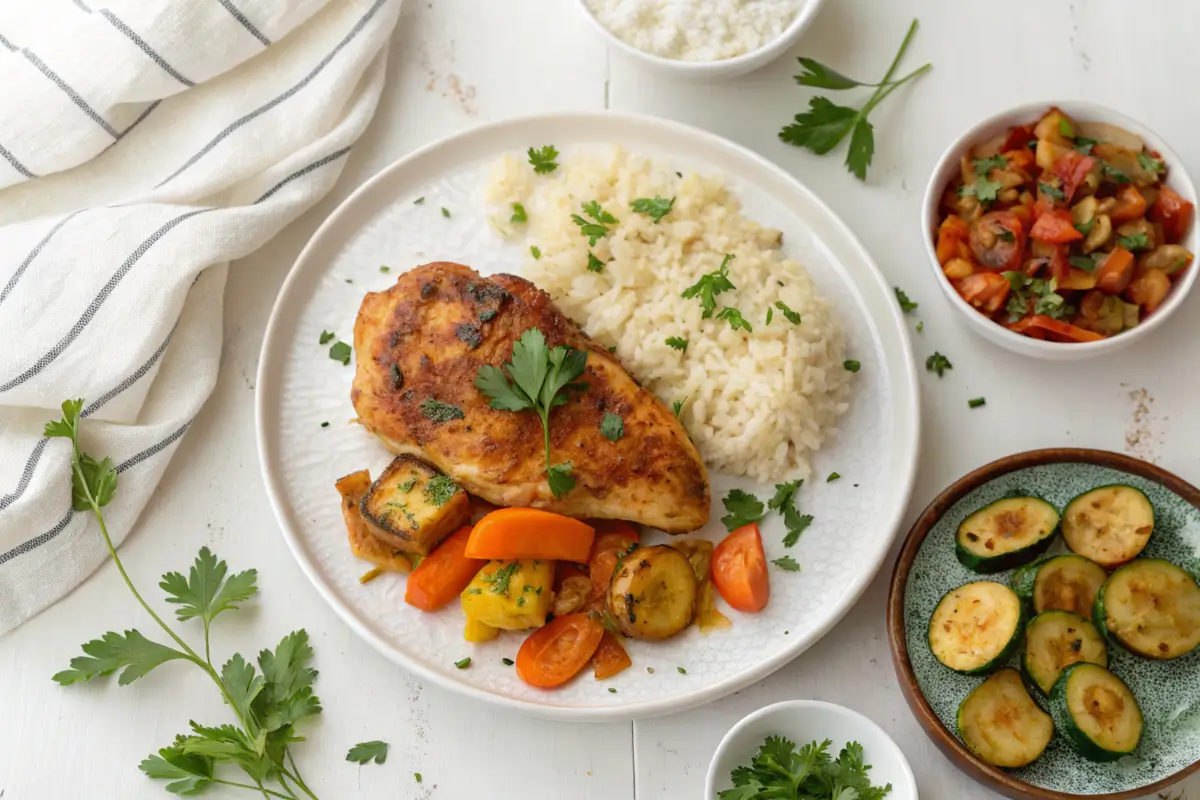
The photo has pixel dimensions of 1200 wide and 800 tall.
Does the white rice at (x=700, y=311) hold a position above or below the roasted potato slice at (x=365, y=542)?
above

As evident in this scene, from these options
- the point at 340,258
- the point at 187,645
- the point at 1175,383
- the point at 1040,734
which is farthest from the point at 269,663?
the point at 1175,383

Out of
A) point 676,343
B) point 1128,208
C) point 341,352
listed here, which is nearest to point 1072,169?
point 1128,208

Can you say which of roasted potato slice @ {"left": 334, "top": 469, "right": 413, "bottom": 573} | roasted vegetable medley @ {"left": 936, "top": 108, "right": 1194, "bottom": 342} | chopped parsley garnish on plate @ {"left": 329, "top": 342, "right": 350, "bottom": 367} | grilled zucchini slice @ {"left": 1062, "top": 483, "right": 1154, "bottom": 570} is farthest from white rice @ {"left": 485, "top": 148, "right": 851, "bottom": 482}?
roasted potato slice @ {"left": 334, "top": 469, "right": 413, "bottom": 573}

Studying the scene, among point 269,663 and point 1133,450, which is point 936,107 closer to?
point 1133,450

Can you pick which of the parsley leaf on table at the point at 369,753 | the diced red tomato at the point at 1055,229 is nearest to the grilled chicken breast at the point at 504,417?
the parsley leaf on table at the point at 369,753

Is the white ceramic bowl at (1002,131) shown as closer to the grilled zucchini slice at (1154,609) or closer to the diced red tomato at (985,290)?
the diced red tomato at (985,290)

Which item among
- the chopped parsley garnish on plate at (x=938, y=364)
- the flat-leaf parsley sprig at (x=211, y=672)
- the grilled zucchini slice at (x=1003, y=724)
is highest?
the chopped parsley garnish on plate at (x=938, y=364)

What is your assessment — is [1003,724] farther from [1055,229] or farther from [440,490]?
[440,490]
